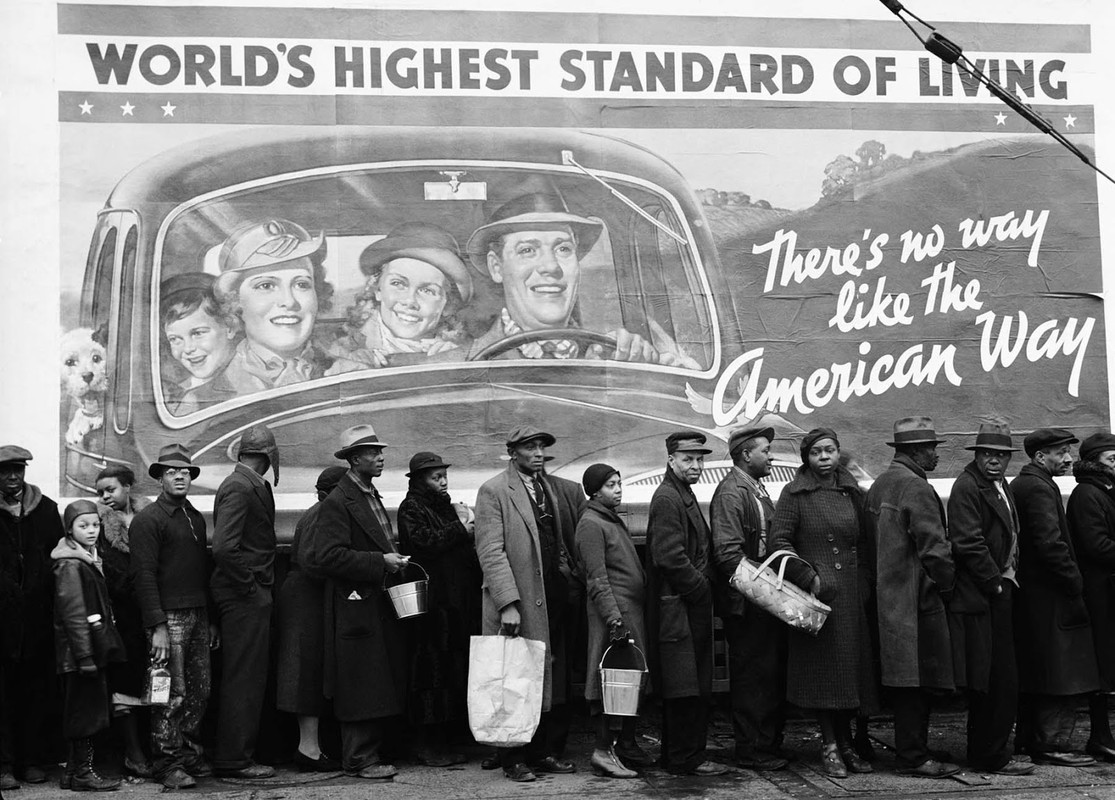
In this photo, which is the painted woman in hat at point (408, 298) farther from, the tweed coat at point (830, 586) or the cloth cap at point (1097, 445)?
the cloth cap at point (1097, 445)

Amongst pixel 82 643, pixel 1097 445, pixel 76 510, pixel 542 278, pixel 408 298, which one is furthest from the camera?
pixel 542 278

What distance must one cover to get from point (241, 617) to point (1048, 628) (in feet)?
16.5

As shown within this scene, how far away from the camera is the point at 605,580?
335 inches

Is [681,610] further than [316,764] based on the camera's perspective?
No

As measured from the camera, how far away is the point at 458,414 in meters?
10.1

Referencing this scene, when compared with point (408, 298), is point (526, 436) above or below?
below

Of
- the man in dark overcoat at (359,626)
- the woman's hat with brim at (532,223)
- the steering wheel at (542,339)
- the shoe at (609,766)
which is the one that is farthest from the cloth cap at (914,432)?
the man in dark overcoat at (359,626)

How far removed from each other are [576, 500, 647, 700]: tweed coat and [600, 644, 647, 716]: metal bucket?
0.44ft

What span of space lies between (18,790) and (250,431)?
255 cm

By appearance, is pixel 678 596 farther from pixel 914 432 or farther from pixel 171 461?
pixel 171 461

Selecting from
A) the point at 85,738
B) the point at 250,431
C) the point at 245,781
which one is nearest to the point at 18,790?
the point at 85,738

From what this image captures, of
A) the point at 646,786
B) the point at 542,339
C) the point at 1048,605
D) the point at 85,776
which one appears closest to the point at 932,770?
the point at 1048,605

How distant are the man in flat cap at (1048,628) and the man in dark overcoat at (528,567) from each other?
9.54 ft

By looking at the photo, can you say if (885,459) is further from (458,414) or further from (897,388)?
(458,414)
